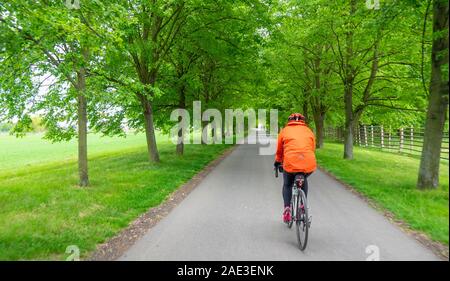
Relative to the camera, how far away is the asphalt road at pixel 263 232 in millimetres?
5301

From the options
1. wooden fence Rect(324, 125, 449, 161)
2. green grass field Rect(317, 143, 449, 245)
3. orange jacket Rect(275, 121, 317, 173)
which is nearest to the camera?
orange jacket Rect(275, 121, 317, 173)

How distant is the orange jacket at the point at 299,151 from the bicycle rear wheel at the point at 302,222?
1.38 feet

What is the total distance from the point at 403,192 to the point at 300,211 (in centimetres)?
515

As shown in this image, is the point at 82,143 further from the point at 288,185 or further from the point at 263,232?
the point at 288,185

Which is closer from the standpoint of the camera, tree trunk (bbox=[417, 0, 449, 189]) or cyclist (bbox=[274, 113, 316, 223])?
cyclist (bbox=[274, 113, 316, 223])

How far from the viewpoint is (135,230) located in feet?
21.9

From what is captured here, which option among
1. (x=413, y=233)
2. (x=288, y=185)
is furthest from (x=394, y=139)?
(x=288, y=185)

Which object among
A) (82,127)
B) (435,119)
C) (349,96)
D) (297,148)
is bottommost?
(297,148)

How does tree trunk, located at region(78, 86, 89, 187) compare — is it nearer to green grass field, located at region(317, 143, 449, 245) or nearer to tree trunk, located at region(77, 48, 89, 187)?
tree trunk, located at region(77, 48, 89, 187)

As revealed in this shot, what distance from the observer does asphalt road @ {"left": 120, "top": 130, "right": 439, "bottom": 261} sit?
17.4 ft

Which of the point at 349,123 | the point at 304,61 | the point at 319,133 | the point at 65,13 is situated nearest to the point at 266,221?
the point at 65,13

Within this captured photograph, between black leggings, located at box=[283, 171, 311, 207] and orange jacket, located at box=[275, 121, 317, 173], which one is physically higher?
orange jacket, located at box=[275, 121, 317, 173]

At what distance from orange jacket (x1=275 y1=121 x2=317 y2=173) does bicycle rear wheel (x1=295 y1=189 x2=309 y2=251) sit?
42cm

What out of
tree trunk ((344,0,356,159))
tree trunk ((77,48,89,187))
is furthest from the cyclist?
tree trunk ((344,0,356,159))
